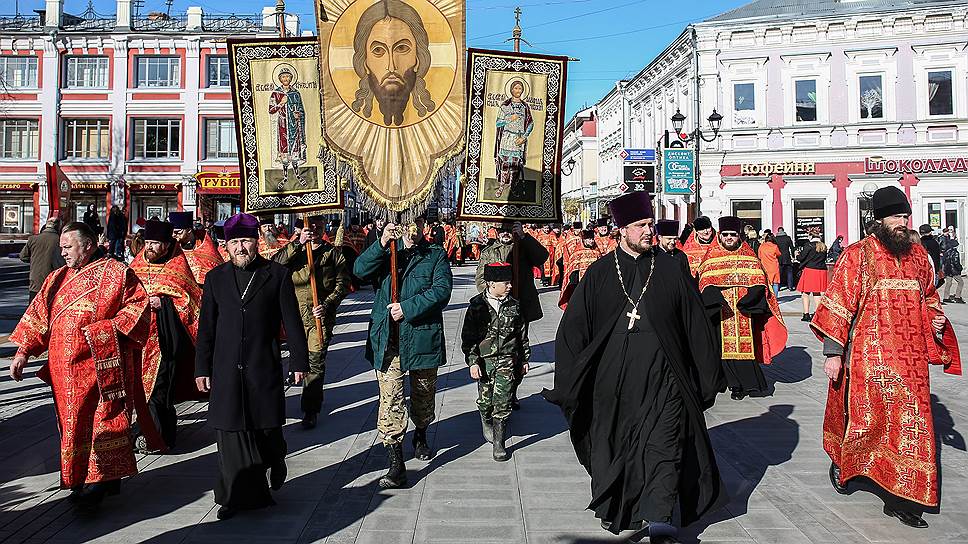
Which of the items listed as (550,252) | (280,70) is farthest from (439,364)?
(550,252)

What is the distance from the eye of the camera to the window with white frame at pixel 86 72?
37906mm

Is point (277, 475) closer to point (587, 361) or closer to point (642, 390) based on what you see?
point (587, 361)

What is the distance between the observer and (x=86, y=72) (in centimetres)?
3797

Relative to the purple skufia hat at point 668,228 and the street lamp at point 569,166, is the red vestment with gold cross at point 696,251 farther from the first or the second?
the street lamp at point 569,166

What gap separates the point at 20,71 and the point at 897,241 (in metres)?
41.9

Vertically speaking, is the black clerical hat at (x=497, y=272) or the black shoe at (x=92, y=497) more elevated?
the black clerical hat at (x=497, y=272)

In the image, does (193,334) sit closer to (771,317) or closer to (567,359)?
(567,359)

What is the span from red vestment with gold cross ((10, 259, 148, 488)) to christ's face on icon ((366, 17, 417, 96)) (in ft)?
7.94

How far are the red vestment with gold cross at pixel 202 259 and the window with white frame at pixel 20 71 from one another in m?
35.3

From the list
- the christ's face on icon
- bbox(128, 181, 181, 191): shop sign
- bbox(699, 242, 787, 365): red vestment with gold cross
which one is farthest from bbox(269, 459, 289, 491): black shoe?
bbox(128, 181, 181, 191): shop sign

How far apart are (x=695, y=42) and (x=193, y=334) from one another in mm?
30618

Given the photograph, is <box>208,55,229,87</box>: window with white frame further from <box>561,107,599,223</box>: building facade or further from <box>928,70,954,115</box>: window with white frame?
<box>928,70,954,115</box>: window with white frame

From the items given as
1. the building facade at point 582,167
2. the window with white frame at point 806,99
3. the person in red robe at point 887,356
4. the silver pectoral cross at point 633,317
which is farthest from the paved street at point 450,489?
the building facade at point 582,167

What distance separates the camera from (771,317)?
925 centimetres
